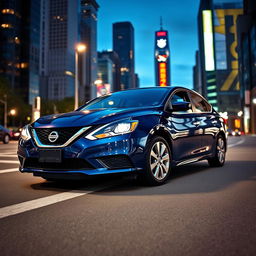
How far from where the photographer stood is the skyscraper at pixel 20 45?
95125mm

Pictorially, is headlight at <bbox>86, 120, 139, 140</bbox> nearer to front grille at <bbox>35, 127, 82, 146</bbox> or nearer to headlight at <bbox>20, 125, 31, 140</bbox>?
front grille at <bbox>35, 127, 82, 146</bbox>

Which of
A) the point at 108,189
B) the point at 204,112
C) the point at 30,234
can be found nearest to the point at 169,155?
the point at 108,189

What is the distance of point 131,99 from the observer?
216 inches

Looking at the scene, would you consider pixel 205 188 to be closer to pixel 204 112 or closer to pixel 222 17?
pixel 204 112

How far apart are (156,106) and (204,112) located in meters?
1.89

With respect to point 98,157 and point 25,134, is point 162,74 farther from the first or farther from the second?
point 98,157

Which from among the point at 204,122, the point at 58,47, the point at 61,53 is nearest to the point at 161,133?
the point at 204,122

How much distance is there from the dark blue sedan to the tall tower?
8421cm

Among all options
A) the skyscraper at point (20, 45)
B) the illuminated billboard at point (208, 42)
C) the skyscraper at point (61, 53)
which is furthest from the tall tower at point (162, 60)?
the skyscraper at point (61, 53)

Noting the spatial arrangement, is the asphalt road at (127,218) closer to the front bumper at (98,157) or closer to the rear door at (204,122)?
the front bumper at (98,157)

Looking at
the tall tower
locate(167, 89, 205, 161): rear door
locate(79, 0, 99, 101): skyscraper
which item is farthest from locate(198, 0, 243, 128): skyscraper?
locate(167, 89, 205, 161): rear door

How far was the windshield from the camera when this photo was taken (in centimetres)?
520

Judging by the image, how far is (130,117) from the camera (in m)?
4.23

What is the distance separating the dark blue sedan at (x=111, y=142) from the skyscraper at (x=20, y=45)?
9627 cm
